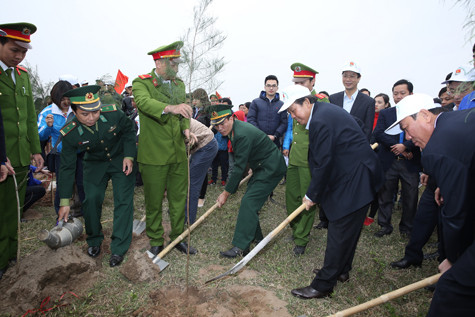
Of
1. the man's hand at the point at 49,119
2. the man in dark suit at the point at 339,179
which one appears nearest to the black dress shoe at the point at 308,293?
the man in dark suit at the point at 339,179

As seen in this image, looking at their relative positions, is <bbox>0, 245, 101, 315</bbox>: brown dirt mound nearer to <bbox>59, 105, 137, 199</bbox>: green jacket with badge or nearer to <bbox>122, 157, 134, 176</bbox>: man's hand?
<bbox>59, 105, 137, 199</bbox>: green jacket with badge

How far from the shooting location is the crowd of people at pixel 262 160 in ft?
5.84

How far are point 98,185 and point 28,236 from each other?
64.7 inches

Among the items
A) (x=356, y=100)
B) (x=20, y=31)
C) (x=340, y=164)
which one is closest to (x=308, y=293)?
(x=340, y=164)

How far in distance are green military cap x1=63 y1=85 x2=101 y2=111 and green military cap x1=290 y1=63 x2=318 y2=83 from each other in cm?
281

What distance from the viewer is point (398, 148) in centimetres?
417

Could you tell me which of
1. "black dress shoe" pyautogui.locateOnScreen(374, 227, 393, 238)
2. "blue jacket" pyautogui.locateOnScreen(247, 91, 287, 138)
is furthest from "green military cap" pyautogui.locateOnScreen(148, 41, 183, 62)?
"black dress shoe" pyautogui.locateOnScreen(374, 227, 393, 238)

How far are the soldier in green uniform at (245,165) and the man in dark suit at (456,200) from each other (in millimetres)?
2208

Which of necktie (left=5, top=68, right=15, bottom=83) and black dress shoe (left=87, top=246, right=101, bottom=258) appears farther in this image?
black dress shoe (left=87, top=246, right=101, bottom=258)

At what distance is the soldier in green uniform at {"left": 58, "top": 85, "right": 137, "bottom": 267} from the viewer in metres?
3.33

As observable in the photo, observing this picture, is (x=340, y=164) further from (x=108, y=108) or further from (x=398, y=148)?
(x=108, y=108)

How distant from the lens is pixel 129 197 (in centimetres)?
362

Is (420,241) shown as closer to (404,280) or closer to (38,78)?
(404,280)

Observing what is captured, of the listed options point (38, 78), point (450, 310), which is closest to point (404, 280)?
point (450, 310)
